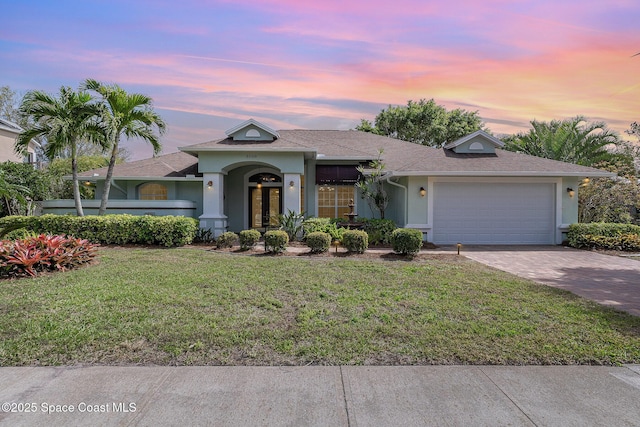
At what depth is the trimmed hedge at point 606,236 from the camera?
1270 cm

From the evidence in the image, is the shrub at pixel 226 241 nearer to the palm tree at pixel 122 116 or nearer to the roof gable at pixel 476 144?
the palm tree at pixel 122 116

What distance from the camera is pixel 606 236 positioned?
12945 mm

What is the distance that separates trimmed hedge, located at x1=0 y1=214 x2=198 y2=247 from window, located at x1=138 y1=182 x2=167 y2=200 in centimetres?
425

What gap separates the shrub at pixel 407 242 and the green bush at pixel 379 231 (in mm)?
2496

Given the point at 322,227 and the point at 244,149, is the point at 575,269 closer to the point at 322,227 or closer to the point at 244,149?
the point at 322,227

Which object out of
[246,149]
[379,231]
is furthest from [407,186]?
[246,149]

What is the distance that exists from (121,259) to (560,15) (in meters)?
13.4

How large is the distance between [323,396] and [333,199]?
13.6 meters

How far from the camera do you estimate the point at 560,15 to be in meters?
9.55

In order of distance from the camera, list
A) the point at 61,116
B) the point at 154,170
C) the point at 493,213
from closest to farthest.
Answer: the point at 61,116 → the point at 493,213 → the point at 154,170

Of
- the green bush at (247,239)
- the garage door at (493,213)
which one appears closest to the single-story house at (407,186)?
the garage door at (493,213)

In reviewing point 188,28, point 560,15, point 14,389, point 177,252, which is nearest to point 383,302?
point 14,389

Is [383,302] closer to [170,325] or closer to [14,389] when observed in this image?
[170,325]

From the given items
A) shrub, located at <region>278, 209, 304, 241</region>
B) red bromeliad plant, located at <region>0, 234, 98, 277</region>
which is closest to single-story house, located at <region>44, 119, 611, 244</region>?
shrub, located at <region>278, 209, 304, 241</region>
